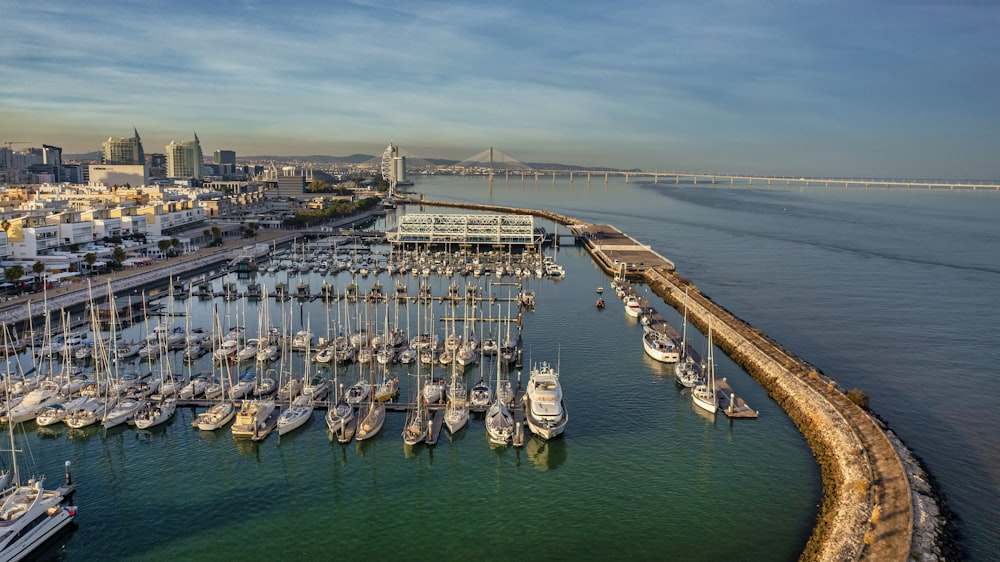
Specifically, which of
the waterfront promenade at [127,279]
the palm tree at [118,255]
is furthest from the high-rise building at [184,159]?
the palm tree at [118,255]

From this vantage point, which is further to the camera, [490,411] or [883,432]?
[490,411]

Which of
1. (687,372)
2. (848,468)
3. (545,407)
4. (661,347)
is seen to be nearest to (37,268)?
(545,407)

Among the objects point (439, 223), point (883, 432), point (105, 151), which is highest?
point (105, 151)

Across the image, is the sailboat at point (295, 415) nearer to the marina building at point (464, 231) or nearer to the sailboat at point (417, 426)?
the sailboat at point (417, 426)

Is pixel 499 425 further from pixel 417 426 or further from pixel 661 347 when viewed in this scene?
pixel 661 347

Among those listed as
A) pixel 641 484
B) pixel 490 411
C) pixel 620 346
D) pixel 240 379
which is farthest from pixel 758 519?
pixel 240 379

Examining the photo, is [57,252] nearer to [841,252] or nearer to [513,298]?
[513,298]
